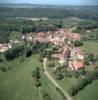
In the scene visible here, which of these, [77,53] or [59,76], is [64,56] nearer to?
[77,53]

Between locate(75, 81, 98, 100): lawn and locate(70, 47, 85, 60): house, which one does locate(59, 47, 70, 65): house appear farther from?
locate(75, 81, 98, 100): lawn

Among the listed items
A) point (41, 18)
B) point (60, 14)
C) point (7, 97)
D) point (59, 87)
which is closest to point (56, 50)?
point (59, 87)

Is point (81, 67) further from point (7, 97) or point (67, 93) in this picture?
point (7, 97)

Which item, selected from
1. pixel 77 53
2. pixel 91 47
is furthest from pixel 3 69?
pixel 91 47

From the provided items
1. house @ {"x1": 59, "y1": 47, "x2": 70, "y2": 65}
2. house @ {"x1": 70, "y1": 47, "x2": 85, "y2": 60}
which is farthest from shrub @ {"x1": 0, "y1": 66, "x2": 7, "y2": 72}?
house @ {"x1": 70, "y1": 47, "x2": 85, "y2": 60}

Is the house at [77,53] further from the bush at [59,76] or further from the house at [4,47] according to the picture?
the house at [4,47]

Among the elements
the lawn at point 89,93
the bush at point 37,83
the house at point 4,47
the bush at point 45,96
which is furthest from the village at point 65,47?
the bush at point 45,96
